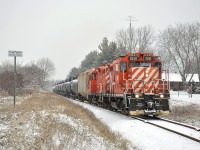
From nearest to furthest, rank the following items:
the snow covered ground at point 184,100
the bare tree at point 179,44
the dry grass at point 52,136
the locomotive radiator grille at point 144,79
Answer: the dry grass at point 52,136 < the locomotive radiator grille at point 144,79 < the snow covered ground at point 184,100 < the bare tree at point 179,44

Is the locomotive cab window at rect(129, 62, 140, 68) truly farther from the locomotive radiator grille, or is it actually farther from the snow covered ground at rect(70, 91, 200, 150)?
the snow covered ground at rect(70, 91, 200, 150)

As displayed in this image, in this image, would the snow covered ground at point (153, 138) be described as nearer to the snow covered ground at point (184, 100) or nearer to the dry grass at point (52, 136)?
the dry grass at point (52, 136)

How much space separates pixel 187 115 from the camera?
1948 centimetres

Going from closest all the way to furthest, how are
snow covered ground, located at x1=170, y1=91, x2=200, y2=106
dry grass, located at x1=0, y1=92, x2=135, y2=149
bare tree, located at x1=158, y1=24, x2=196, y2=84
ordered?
dry grass, located at x1=0, y1=92, x2=135, y2=149 → snow covered ground, located at x1=170, y1=91, x2=200, y2=106 → bare tree, located at x1=158, y1=24, x2=196, y2=84

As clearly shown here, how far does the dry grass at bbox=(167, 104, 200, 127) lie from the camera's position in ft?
56.3

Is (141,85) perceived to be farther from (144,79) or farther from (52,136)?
(52,136)

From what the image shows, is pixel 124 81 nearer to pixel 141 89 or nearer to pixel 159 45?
pixel 141 89

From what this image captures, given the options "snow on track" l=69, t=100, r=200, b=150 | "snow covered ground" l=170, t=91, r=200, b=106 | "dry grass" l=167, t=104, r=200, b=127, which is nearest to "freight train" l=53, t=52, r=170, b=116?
"dry grass" l=167, t=104, r=200, b=127

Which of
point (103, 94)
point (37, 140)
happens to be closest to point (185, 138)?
point (37, 140)

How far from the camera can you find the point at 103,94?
23.2 meters

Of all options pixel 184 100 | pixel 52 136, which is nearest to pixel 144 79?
pixel 52 136

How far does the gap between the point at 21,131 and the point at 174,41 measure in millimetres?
65806

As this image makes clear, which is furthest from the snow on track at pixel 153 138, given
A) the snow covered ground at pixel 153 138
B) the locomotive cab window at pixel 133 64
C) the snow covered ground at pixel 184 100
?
the snow covered ground at pixel 184 100

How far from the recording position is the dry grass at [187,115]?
56.3ft
